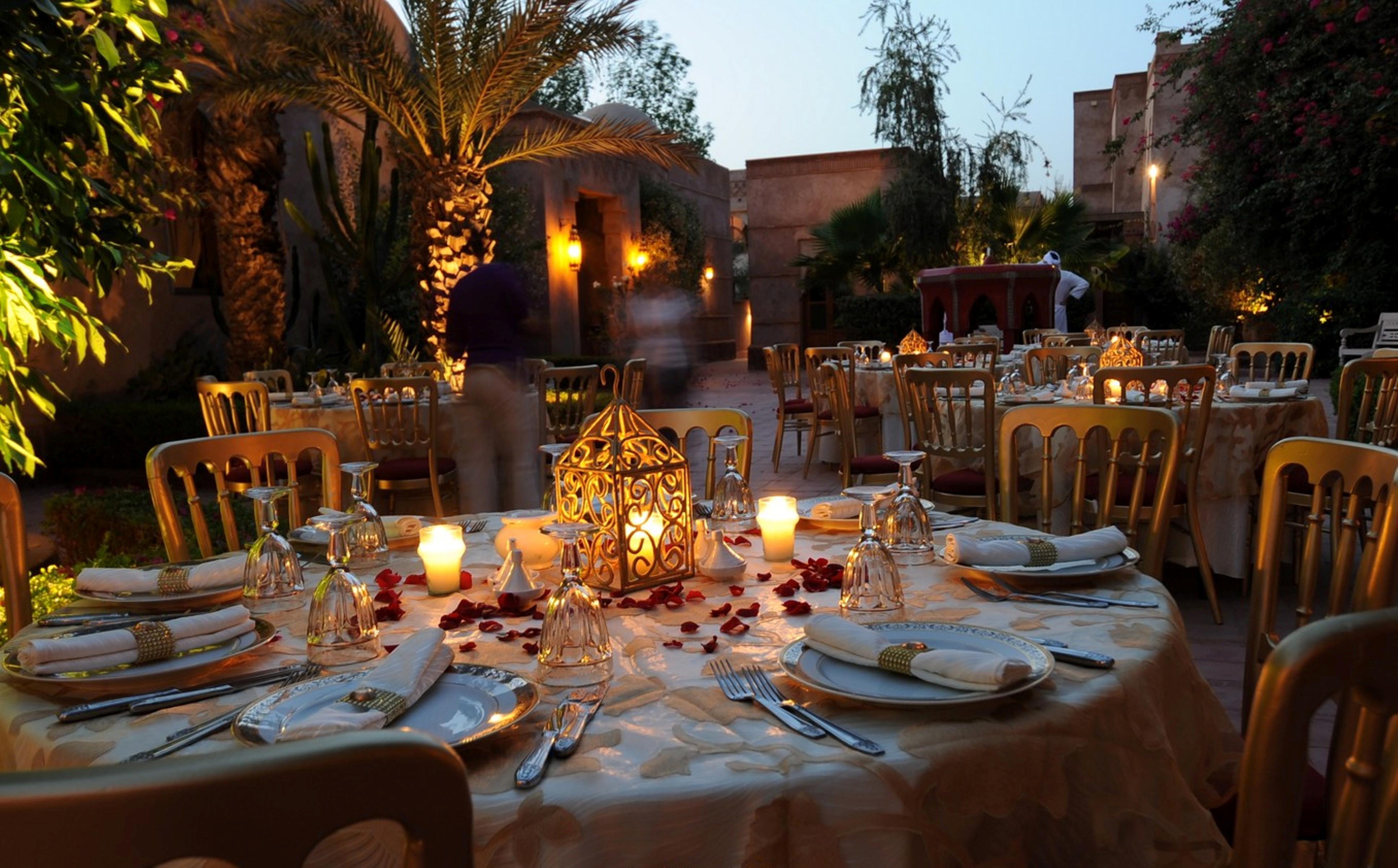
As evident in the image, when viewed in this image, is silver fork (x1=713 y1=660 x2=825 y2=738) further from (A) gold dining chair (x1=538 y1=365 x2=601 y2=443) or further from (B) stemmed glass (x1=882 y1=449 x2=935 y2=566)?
(A) gold dining chair (x1=538 y1=365 x2=601 y2=443)

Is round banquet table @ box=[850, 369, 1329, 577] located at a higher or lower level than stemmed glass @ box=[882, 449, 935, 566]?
lower

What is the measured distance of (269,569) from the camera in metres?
1.85

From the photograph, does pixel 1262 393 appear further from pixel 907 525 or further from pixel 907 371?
pixel 907 525

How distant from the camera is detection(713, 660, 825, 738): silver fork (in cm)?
121

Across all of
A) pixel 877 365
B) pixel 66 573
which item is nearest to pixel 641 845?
pixel 66 573

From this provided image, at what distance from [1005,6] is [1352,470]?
86.7ft

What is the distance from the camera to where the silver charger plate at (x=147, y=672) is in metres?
1.42

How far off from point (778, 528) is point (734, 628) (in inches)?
18.5

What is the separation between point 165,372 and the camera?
10.6 m

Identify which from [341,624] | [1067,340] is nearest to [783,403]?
[1067,340]

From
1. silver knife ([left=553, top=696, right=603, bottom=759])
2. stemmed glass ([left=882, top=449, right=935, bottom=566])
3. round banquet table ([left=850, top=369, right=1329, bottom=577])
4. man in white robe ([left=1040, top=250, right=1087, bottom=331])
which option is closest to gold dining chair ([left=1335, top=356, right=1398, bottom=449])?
round banquet table ([left=850, top=369, right=1329, bottom=577])

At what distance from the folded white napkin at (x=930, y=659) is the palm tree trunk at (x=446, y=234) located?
7774 mm

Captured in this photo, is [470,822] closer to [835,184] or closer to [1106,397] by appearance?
[1106,397]

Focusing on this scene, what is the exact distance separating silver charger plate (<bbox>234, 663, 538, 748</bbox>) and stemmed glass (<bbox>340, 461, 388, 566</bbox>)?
0.74 m
